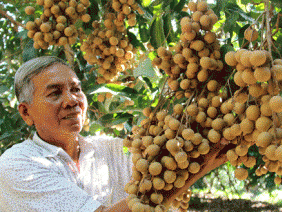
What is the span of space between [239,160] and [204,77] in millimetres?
220

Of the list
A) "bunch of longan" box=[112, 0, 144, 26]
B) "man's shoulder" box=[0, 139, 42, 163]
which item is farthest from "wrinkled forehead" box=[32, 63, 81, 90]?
"bunch of longan" box=[112, 0, 144, 26]

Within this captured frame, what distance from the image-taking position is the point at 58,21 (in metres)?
1.37

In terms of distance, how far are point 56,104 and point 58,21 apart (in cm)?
42

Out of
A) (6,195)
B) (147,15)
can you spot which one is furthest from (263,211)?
(6,195)

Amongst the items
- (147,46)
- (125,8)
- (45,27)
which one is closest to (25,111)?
(45,27)

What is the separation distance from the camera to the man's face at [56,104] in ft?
3.85

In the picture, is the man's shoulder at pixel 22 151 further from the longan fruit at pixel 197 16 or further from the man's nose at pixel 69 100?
the longan fruit at pixel 197 16

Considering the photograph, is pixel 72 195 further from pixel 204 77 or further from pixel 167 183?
pixel 204 77

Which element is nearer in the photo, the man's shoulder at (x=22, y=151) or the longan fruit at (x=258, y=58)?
the longan fruit at (x=258, y=58)

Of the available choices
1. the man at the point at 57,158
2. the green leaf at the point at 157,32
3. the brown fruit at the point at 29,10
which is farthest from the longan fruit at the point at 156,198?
the brown fruit at the point at 29,10

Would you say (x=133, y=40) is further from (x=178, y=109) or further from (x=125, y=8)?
(x=178, y=109)

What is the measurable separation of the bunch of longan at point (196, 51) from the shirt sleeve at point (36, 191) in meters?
0.44

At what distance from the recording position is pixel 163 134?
801 millimetres

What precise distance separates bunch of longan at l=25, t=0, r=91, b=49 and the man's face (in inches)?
7.9
